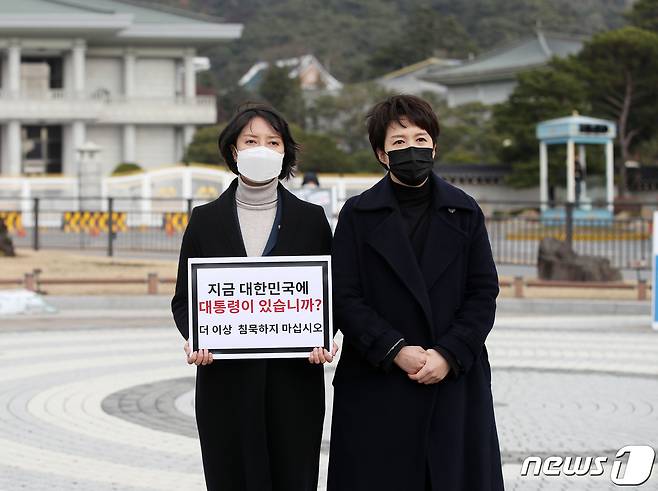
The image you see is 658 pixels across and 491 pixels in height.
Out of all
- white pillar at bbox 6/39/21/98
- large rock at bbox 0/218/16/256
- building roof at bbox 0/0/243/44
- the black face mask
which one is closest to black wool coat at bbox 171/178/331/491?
the black face mask

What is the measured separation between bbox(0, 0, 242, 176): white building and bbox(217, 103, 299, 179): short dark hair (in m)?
53.6

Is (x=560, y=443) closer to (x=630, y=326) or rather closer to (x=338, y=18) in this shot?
Result: (x=630, y=326)

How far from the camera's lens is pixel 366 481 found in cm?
521

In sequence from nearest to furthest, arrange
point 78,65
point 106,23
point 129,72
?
point 106,23 → point 78,65 → point 129,72

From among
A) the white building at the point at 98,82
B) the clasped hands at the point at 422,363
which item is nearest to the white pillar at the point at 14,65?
the white building at the point at 98,82

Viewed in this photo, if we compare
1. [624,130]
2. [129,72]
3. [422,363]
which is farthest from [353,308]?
[129,72]

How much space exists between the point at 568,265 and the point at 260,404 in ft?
58.9

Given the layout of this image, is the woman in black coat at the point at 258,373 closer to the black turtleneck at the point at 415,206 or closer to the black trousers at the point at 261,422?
the black trousers at the point at 261,422

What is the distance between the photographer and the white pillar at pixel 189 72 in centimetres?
6450

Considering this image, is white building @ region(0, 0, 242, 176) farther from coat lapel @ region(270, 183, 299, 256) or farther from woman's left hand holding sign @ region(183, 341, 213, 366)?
woman's left hand holding sign @ region(183, 341, 213, 366)

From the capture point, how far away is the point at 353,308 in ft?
17.1

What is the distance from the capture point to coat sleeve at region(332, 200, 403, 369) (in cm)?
510

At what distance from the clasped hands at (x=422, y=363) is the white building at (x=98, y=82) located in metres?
54.3

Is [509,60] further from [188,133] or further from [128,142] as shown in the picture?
[128,142]
